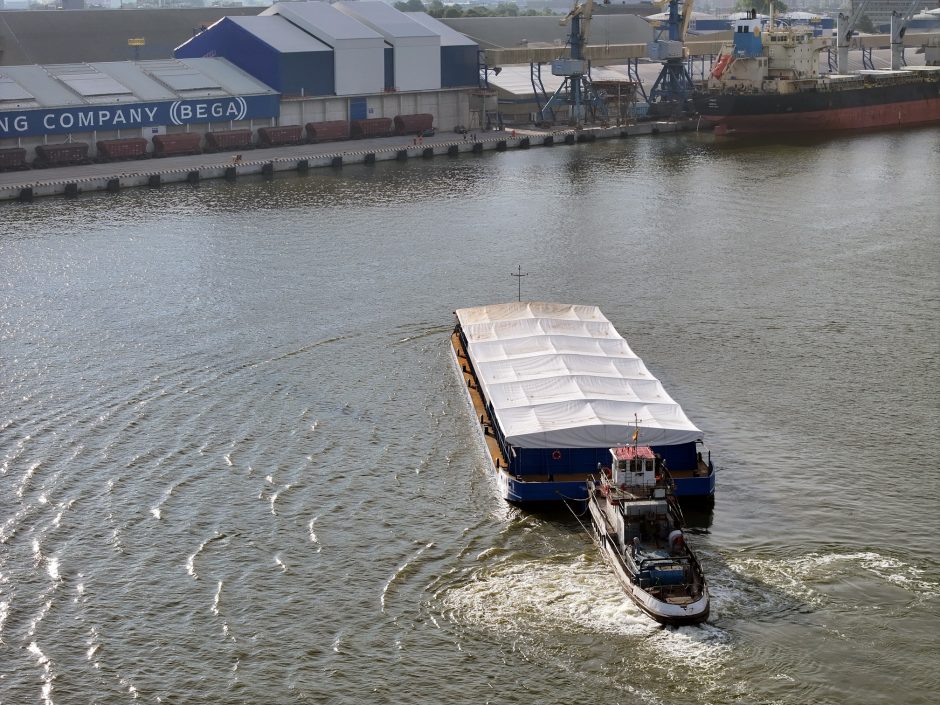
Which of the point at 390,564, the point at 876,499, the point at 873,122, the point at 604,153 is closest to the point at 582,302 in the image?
the point at 876,499

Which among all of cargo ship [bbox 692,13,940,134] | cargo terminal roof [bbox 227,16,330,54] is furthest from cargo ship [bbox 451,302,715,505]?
cargo ship [bbox 692,13,940,134]

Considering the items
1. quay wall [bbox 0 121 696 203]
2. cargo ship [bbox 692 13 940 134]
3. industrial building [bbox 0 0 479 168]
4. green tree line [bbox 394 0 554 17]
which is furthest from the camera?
→ green tree line [bbox 394 0 554 17]

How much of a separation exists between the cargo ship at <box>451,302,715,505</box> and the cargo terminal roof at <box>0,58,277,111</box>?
43119 millimetres

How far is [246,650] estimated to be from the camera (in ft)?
71.9

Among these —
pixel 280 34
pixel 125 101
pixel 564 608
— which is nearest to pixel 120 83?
pixel 125 101

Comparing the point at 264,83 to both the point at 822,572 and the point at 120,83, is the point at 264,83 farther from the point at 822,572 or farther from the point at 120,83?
the point at 822,572

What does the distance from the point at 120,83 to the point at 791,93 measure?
4688 centimetres

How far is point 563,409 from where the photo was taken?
28.2 meters

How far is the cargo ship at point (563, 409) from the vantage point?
2691 cm

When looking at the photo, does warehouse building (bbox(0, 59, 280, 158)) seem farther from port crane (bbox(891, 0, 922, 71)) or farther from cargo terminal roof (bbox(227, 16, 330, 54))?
port crane (bbox(891, 0, 922, 71))

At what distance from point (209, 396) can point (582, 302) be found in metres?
14.4

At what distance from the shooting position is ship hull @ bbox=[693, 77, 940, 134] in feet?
290

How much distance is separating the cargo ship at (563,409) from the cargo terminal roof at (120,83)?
141 ft

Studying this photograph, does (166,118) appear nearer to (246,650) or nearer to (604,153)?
(604,153)
